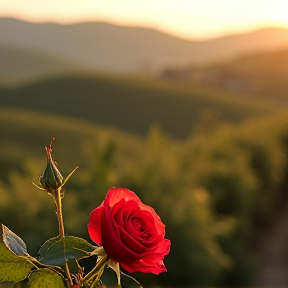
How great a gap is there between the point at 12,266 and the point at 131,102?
30.3 meters

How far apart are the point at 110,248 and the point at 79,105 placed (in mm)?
29490

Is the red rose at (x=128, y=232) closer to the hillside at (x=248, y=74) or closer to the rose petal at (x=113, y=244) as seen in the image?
the rose petal at (x=113, y=244)

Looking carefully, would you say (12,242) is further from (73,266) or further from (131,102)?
(131,102)

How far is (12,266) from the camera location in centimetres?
51

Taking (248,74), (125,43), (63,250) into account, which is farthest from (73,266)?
(125,43)

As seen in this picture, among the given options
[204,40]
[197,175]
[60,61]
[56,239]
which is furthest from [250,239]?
[204,40]

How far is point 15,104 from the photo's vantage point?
31656 millimetres

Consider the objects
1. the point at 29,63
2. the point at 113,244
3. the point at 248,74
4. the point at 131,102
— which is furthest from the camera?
the point at 29,63

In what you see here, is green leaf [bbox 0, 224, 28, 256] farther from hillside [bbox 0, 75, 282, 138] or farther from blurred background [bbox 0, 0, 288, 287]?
hillside [bbox 0, 75, 282, 138]

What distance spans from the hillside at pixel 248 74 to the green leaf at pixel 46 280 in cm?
4568

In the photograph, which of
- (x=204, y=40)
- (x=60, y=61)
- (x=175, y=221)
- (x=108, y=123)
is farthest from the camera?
(x=204, y=40)

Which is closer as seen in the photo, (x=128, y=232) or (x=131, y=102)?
(x=128, y=232)

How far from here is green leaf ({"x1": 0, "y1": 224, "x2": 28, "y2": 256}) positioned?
0.51m

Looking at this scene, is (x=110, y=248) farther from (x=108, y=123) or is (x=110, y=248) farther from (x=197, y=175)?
(x=108, y=123)
